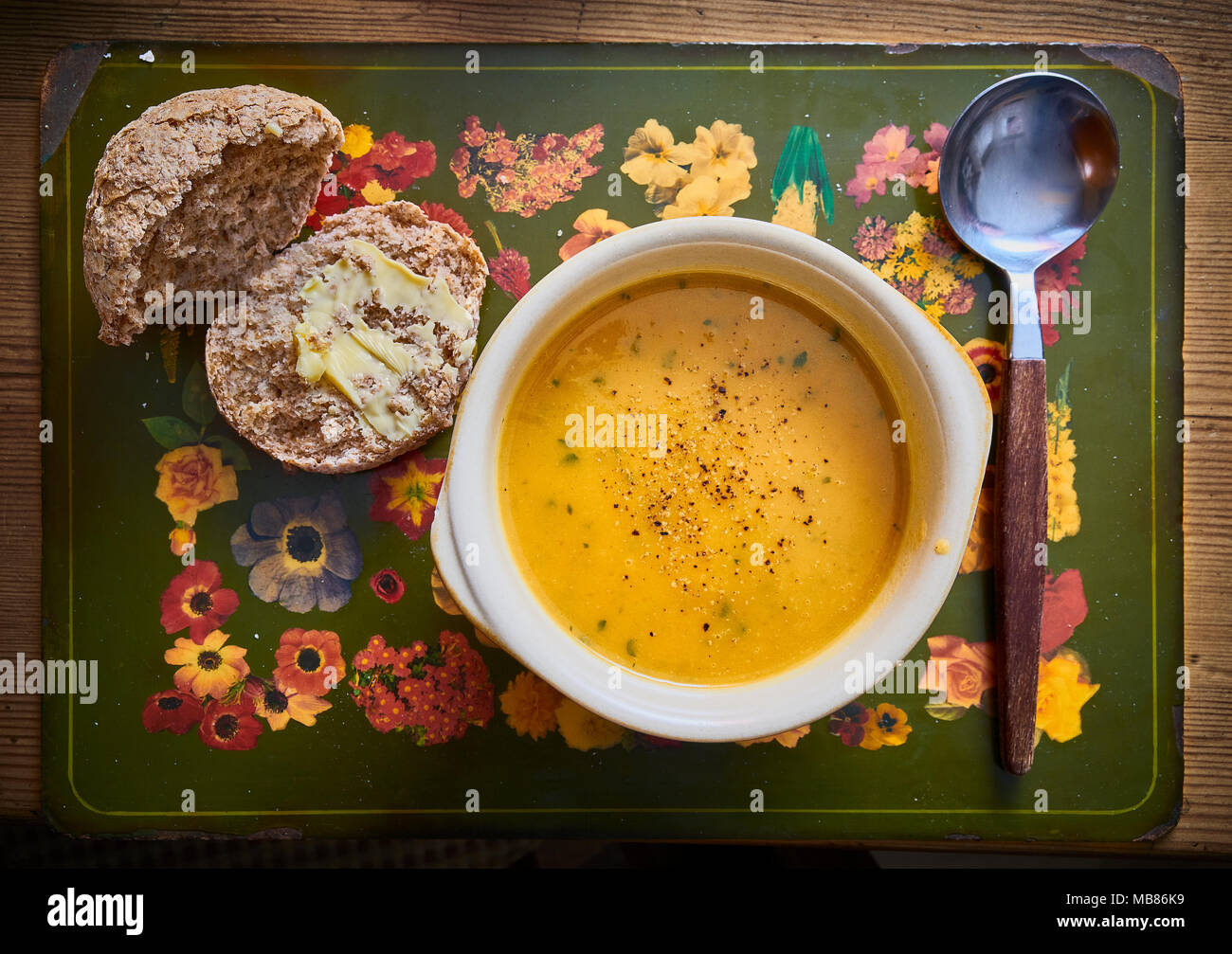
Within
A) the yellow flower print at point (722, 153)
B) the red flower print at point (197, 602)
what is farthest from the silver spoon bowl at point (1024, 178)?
the red flower print at point (197, 602)

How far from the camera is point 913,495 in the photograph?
1.01m

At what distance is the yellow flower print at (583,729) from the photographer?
1.14m

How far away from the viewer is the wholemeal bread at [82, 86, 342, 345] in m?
0.95

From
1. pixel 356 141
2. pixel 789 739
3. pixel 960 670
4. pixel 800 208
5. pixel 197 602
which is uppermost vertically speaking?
pixel 356 141

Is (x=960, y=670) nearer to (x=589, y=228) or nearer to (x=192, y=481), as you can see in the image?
(x=589, y=228)

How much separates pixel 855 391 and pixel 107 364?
3.66 ft

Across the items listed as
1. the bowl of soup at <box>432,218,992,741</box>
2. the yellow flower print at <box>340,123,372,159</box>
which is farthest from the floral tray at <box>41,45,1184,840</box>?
the bowl of soup at <box>432,218,992,741</box>

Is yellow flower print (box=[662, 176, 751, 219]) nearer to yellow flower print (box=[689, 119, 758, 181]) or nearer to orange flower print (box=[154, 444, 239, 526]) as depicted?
yellow flower print (box=[689, 119, 758, 181])

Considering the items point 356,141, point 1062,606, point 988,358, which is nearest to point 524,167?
point 356,141

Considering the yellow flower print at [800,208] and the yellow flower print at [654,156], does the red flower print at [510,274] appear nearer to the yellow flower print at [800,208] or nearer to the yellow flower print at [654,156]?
the yellow flower print at [654,156]

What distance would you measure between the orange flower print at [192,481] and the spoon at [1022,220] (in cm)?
115

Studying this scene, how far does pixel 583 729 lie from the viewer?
1.15 metres

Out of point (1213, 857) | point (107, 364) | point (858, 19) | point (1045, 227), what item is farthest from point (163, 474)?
point (1213, 857)

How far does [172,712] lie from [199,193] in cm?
76
